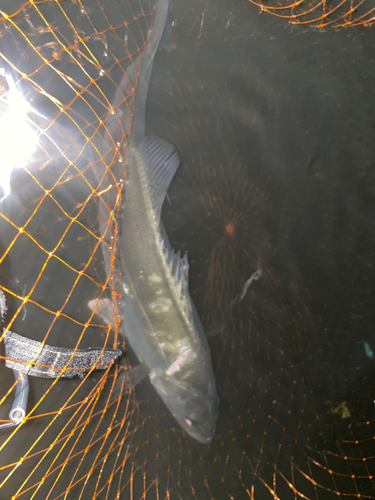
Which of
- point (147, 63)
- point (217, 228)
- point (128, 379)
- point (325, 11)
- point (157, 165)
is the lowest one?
point (128, 379)

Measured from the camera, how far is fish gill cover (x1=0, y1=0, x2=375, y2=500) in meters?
1.26

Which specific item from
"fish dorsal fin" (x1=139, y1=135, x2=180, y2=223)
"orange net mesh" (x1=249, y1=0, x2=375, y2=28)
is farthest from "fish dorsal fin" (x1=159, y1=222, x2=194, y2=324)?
"orange net mesh" (x1=249, y1=0, x2=375, y2=28)

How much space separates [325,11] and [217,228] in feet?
3.78

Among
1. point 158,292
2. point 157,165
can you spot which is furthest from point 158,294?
point 157,165

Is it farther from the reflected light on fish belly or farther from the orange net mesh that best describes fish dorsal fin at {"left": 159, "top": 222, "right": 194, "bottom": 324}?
the orange net mesh

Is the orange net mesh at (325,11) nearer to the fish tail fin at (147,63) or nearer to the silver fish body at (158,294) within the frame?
the fish tail fin at (147,63)

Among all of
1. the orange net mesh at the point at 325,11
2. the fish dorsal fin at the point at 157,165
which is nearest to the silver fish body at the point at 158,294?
the fish dorsal fin at the point at 157,165

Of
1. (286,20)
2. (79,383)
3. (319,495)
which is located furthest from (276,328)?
(286,20)

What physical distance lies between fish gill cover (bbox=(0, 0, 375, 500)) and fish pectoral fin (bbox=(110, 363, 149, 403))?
26 mm

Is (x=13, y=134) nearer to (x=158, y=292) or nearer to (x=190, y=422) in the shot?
(x=158, y=292)

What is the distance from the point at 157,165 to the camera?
1.40m

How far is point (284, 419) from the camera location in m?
1.40

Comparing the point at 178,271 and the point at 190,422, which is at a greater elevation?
the point at 178,271

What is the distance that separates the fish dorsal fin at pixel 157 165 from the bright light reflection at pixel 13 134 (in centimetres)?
48
